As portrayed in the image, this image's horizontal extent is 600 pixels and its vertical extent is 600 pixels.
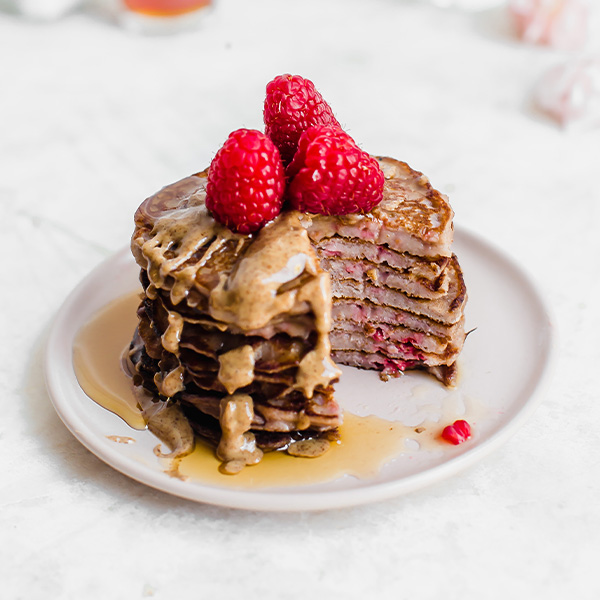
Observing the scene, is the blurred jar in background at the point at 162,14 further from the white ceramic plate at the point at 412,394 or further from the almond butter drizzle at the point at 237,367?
the almond butter drizzle at the point at 237,367

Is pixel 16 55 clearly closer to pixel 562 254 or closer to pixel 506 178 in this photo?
pixel 506 178

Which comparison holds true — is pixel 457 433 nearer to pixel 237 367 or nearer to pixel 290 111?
pixel 237 367

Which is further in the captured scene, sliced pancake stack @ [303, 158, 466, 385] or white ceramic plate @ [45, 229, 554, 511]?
sliced pancake stack @ [303, 158, 466, 385]

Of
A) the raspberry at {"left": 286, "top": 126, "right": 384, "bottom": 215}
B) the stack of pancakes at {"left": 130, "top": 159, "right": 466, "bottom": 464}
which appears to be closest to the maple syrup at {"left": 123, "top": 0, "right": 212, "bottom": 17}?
the stack of pancakes at {"left": 130, "top": 159, "right": 466, "bottom": 464}

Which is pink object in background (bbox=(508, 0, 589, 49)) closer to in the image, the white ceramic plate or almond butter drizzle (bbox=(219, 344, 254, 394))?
the white ceramic plate

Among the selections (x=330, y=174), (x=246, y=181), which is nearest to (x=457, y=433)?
(x=330, y=174)
